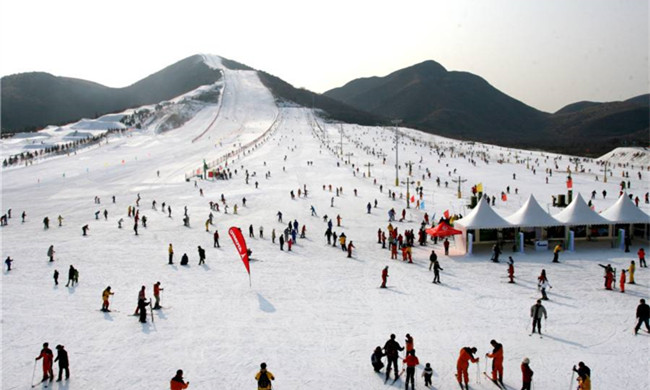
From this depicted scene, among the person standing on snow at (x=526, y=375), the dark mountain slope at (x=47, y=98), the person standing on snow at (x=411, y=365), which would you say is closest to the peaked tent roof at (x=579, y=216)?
the person standing on snow at (x=526, y=375)

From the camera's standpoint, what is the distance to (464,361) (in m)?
9.08

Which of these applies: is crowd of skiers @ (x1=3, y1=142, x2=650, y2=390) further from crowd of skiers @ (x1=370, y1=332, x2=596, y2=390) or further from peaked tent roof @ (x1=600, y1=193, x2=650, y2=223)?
peaked tent roof @ (x1=600, y1=193, x2=650, y2=223)

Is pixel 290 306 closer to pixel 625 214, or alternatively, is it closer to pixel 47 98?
pixel 625 214

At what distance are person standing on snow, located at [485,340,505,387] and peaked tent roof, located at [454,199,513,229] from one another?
11.2m

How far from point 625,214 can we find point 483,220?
5.84 m

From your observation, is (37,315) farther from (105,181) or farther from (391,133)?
(391,133)

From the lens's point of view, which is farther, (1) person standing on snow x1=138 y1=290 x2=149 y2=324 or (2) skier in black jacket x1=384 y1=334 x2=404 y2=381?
(1) person standing on snow x1=138 y1=290 x2=149 y2=324

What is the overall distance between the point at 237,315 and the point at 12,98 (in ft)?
644

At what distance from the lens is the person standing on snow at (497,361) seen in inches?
362

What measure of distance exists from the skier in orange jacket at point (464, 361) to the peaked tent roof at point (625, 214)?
47.9ft

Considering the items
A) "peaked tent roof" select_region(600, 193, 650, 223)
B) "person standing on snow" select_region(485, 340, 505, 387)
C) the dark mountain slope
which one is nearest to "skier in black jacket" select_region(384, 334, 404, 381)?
"person standing on snow" select_region(485, 340, 505, 387)

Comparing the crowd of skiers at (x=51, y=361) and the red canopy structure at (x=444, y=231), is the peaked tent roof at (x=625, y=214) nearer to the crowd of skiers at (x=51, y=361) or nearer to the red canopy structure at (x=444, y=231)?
the red canopy structure at (x=444, y=231)

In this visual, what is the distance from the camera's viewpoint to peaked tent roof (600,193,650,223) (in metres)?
20.4

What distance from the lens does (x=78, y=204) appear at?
36.6m
